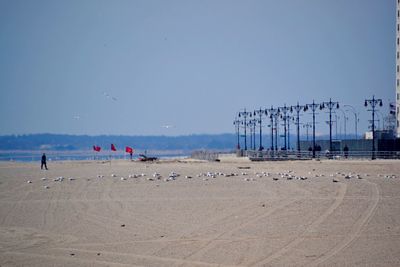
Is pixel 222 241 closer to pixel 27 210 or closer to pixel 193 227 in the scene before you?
pixel 193 227

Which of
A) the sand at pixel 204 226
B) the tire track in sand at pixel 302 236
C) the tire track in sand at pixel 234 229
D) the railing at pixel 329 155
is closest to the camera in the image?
the tire track in sand at pixel 302 236

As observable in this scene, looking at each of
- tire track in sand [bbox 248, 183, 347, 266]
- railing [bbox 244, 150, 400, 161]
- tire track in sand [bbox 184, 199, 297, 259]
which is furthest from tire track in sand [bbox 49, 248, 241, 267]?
railing [bbox 244, 150, 400, 161]

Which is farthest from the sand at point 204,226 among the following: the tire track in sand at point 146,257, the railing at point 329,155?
the railing at point 329,155

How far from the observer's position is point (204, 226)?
1638 cm

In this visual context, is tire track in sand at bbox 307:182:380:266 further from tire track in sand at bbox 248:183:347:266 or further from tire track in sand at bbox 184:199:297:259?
tire track in sand at bbox 184:199:297:259

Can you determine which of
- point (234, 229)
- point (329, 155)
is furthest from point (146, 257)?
point (329, 155)

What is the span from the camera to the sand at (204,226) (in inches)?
494

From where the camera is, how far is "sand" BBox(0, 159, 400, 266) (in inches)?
494

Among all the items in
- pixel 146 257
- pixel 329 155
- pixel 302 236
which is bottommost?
pixel 146 257

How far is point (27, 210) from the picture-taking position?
2067 cm

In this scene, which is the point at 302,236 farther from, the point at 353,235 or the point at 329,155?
the point at 329,155

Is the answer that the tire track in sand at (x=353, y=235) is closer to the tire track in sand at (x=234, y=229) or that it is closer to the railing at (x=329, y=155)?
the tire track in sand at (x=234, y=229)

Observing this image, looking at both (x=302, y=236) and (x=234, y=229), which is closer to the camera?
(x=302, y=236)

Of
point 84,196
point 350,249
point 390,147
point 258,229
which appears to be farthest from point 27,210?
point 390,147
